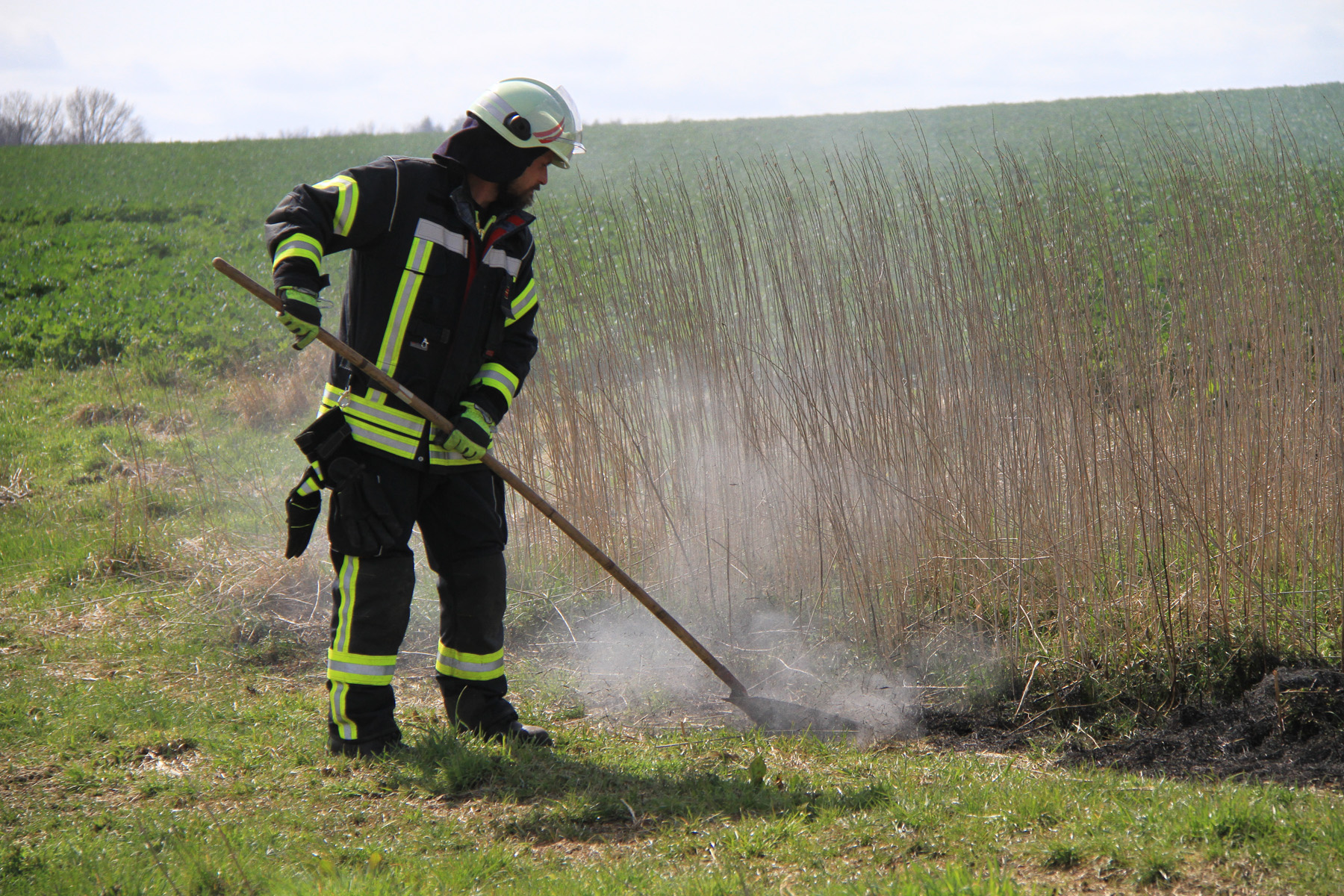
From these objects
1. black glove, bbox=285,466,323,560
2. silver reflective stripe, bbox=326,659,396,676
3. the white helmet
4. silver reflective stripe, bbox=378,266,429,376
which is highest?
the white helmet

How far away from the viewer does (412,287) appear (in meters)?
3.11

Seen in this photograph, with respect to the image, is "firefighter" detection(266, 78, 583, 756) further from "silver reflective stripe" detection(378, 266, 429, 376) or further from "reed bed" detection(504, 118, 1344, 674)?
"reed bed" detection(504, 118, 1344, 674)

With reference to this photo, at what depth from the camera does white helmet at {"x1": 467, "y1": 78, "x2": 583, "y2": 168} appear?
3232 millimetres

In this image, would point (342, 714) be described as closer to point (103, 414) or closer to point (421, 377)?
point (421, 377)

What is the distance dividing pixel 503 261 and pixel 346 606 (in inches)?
54.6

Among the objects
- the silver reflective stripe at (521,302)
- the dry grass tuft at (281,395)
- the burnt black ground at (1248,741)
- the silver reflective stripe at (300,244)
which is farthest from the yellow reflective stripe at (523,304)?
the dry grass tuft at (281,395)

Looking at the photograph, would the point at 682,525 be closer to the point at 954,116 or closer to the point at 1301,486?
the point at 1301,486

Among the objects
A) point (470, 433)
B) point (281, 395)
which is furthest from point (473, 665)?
point (281, 395)

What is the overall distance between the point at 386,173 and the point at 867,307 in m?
2.21

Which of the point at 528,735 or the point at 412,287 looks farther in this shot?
the point at 528,735

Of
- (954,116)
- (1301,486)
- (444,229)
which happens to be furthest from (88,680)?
(954,116)

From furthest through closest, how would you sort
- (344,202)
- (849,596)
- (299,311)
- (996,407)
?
(849,596), (996,407), (344,202), (299,311)

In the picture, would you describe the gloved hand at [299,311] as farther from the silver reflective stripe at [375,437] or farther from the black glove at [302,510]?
the black glove at [302,510]

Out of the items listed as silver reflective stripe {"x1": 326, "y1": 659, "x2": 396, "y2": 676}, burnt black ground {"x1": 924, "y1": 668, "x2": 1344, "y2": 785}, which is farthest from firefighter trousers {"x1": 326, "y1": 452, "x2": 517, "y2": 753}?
burnt black ground {"x1": 924, "y1": 668, "x2": 1344, "y2": 785}
